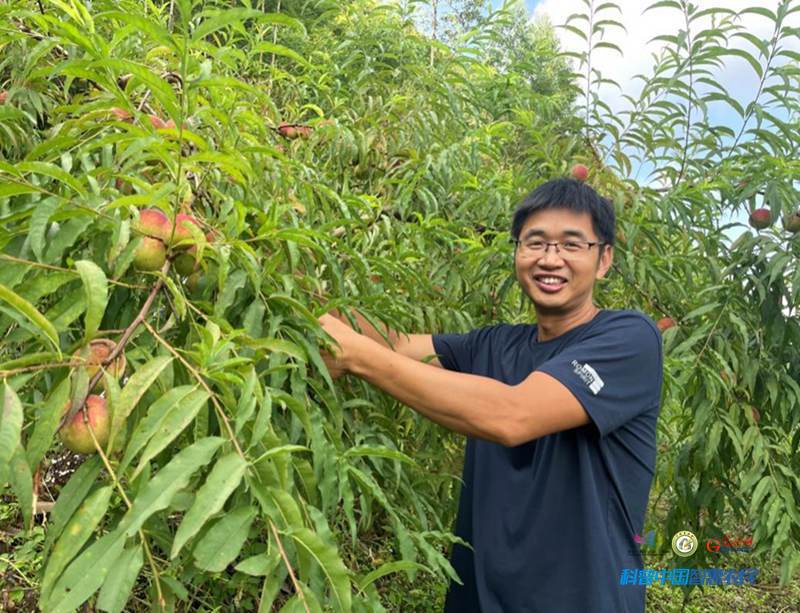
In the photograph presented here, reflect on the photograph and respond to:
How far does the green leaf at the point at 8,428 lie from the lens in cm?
71

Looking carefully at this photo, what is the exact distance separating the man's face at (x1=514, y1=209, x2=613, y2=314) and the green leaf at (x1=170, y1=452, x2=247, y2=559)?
114 cm

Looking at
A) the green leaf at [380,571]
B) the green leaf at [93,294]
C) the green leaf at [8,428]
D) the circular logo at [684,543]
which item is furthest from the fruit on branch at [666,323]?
the green leaf at [8,428]

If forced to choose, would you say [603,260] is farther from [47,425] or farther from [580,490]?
[47,425]

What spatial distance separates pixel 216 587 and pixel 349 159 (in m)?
1.45

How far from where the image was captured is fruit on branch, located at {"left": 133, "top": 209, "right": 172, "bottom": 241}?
3.48ft

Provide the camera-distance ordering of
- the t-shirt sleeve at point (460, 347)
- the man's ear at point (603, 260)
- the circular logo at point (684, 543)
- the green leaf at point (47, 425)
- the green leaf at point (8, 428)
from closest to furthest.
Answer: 1. the green leaf at point (8, 428)
2. the green leaf at point (47, 425)
3. the man's ear at point (603, 260)
4. the t-shirt sleeve at point (460, 347)
5. the circular logo at point (684, 543)

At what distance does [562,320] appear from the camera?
188 centimetres

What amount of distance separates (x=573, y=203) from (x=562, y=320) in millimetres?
295

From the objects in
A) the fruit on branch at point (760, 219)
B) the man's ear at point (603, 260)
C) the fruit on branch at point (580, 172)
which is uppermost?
the fruit on branch at point (580, 172)

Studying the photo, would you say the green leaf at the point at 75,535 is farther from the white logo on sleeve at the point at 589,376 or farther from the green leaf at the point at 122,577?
the white logo on sleeve at the point at 589,376

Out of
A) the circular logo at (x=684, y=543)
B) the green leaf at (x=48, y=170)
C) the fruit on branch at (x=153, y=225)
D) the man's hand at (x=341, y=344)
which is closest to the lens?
the green leaf at (x=48, y=170)

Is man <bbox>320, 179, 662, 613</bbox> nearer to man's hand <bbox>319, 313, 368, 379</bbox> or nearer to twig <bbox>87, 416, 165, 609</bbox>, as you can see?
man's hand <bbox>319, 313, 368, 379</bbox>

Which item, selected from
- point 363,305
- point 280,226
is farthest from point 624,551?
point 280,226

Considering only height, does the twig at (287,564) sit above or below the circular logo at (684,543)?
above
